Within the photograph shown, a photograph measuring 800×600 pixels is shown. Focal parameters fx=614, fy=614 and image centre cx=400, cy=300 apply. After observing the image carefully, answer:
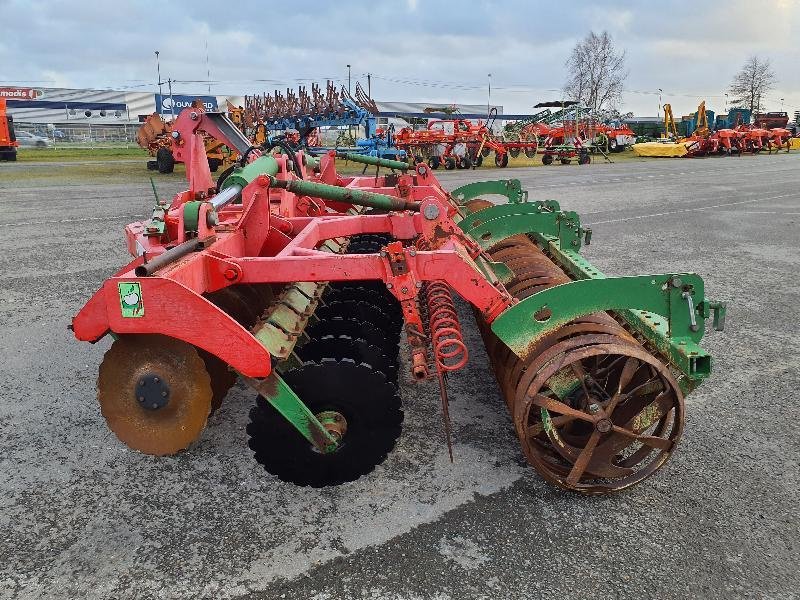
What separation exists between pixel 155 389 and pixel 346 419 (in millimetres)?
926

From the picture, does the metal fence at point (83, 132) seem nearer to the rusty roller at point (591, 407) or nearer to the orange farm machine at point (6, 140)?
the orange farm machine at point (6, 140)

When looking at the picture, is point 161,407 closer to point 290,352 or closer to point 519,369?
point 290,352

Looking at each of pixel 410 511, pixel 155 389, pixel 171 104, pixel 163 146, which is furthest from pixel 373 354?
pixel 171 104

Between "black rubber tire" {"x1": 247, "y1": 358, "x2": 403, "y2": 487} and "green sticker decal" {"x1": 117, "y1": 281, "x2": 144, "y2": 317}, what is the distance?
2.28 ft

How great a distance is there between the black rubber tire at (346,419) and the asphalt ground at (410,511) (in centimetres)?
12

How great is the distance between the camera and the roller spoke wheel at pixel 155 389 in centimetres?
294

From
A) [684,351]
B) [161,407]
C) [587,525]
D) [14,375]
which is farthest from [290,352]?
[14,375]

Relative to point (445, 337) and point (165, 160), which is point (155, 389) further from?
point (165, 160)

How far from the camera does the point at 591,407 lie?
2.78 meters

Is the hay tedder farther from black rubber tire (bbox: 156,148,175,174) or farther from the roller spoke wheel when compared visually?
black rubber tire (bbox: 156,148,175,174)

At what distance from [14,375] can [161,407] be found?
2231 millimetres

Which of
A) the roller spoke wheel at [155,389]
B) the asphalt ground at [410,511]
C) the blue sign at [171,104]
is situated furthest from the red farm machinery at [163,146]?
the roller spoke wheel at [155,389]

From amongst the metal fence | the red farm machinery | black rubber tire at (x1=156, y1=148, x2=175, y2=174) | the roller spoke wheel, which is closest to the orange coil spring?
the roller spoke wheel

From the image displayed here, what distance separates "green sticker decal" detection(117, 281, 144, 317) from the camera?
2650mm
